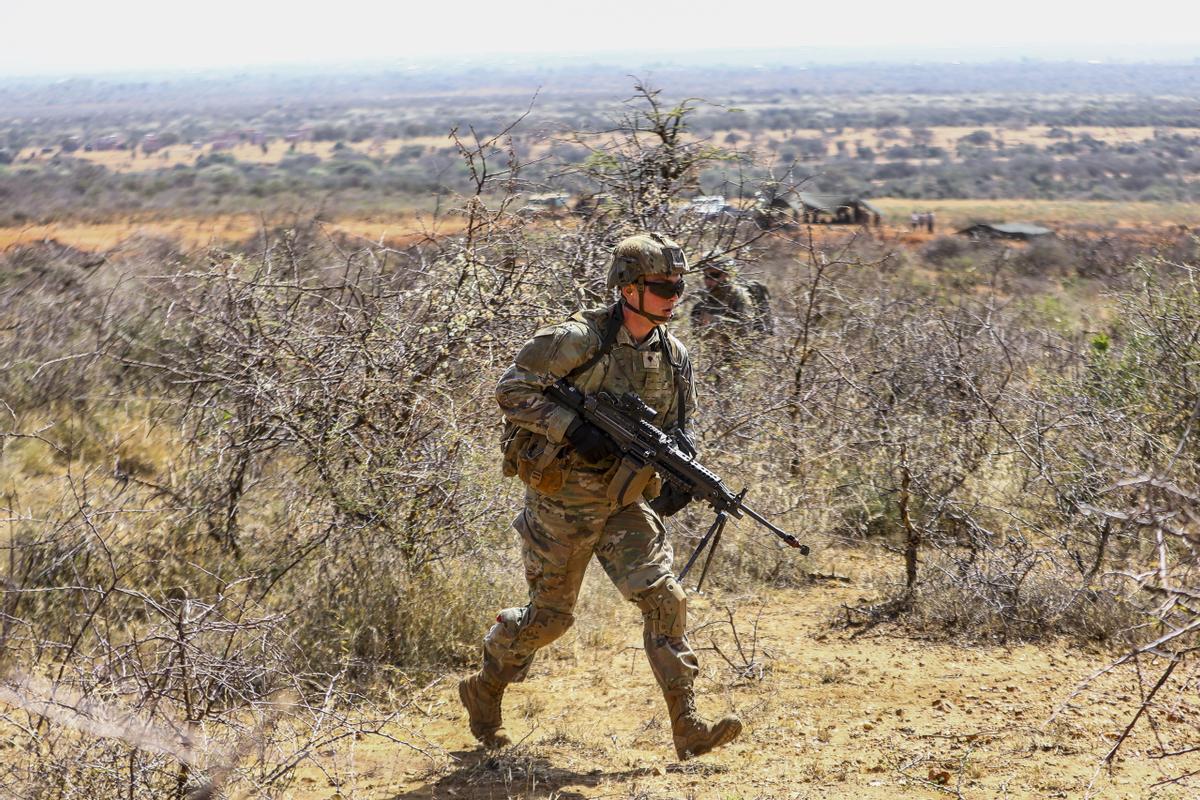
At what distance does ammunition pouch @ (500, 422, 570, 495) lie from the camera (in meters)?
4.02

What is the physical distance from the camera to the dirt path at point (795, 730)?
3.97m

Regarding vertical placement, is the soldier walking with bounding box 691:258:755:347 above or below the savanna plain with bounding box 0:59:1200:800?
above

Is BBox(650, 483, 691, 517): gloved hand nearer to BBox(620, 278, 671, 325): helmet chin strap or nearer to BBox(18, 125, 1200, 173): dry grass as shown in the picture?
BBox(620, 278, 671, 325): helmet chin strap

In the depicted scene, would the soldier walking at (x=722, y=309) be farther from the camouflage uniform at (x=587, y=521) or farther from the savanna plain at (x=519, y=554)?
the camouflage uniform at (x=587, y=521)

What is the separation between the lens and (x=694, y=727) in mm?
3953

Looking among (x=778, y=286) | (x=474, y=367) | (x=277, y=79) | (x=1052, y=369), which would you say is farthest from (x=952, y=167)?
(x=277, y=79)

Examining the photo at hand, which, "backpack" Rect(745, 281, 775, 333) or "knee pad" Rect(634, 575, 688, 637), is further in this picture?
"backpack" Rect(745, 281, 775, 333)

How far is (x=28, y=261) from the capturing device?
412 inches

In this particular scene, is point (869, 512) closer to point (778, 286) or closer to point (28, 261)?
point (778, 286)

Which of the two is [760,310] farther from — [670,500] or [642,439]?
[642,439]

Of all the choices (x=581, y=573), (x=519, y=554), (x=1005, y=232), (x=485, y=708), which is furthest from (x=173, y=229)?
(x=1005, y=232)

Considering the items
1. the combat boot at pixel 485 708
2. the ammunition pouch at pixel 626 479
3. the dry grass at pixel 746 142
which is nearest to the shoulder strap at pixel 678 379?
the ammunition pouch at pixel 626 479

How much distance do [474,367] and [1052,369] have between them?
4.47 metres

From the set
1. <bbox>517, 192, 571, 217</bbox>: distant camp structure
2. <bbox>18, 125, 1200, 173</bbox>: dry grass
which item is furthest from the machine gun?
<bbox>18, 125, 1200, 173</bbox>: dry grass
